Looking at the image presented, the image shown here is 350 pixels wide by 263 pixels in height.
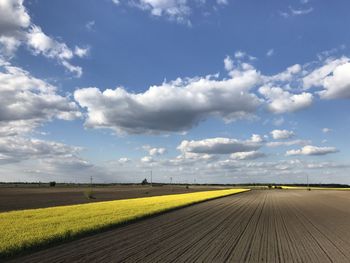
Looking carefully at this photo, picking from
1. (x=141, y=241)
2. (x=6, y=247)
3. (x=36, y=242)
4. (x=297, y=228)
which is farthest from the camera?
(x=297, y=228)

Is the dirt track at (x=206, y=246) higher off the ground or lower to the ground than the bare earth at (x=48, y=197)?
lower

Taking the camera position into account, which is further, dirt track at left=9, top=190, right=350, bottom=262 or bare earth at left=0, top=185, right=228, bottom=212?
bare earth at left=0, top=185, right=228, bottom=212

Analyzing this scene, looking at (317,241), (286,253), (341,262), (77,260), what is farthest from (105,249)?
(317,241)

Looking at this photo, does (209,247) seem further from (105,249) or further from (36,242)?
(36,242)

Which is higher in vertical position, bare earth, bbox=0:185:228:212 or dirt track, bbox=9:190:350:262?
bare earth, bbox=0:185:228:212

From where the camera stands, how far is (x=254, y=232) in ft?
71.8

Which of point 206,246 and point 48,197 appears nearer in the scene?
point 206,246

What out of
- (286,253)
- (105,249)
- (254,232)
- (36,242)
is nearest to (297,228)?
(254,232)

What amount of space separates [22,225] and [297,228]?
15315 millimetres

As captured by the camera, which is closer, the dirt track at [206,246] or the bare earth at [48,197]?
the dirt track at [206,246]

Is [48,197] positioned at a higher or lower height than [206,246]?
higher

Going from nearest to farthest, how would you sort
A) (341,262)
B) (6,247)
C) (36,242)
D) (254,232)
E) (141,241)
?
(341,262) → (6,247) → (36,242) → (141,241) → (254,232)

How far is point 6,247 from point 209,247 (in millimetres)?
7593

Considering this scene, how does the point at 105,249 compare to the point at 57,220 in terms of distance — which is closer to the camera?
the point at 105,249
